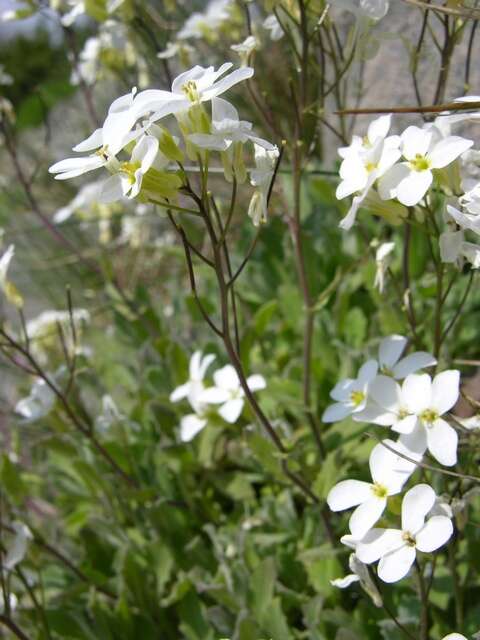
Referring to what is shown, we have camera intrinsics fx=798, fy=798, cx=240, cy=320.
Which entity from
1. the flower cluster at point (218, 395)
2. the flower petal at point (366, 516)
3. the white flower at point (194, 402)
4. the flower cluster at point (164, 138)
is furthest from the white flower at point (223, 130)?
the white flower at point (194, 402)

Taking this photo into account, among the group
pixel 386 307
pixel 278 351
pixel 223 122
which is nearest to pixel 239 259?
pixel 278 351

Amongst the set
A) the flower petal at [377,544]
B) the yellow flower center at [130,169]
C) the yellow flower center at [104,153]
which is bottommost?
the flower petal at [377,544]

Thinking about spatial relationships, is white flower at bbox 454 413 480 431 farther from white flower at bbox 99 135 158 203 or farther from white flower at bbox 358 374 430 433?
white flower at bbox 99 135 158 203

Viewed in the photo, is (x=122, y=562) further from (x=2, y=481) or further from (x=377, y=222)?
(x=377, y=222)

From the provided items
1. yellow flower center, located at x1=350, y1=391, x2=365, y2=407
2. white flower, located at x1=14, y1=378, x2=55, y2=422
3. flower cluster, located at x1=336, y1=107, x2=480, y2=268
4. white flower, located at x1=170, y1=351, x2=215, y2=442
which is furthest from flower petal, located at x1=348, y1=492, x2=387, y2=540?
white flower, located at x1=14, y1=378, x2=55, y2=422

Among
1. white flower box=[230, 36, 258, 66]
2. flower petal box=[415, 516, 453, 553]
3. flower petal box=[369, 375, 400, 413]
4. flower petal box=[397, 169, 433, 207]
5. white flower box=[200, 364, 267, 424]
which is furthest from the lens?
white flower box=[200, 364, 267, 424]

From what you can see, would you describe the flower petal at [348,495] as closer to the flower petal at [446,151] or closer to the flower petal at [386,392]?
the flower petal at [386,392]
